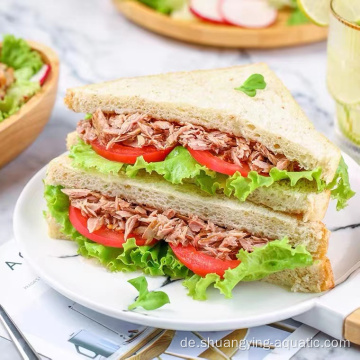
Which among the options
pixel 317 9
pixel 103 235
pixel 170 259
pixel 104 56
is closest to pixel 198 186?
pixel 170 259

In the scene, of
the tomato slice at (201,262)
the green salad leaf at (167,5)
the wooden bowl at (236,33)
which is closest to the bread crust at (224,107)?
the tomato slice at (201,262)

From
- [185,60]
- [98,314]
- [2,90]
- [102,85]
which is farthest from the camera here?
[185,60]

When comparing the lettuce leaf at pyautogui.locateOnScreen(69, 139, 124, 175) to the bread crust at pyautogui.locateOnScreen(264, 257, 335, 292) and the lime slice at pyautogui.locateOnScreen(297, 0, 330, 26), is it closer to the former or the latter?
the bread crust at pyautogui.locateOnScreen(264, 257, 335, 292)

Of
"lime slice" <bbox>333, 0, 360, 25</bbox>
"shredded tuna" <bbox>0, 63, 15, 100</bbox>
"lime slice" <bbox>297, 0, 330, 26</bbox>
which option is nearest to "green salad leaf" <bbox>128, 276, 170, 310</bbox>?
"shredded tuna" <bbox>0, 63, 15, 100</bbox>

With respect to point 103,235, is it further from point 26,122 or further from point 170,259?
point 26,122

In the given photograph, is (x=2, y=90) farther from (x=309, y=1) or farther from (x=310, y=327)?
(x=310, y=327)

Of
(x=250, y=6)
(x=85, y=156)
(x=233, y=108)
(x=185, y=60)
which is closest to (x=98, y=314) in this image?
(x=85, y=156)
